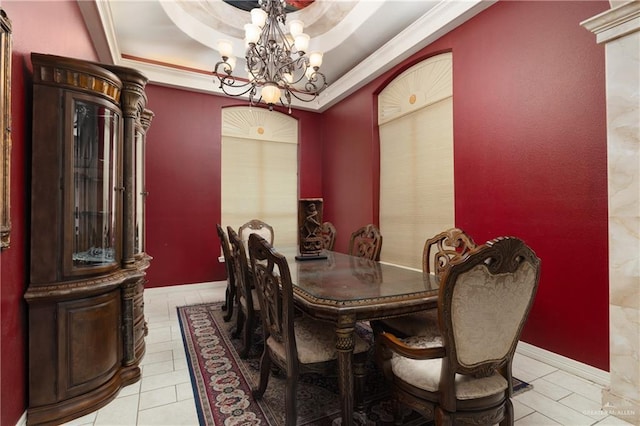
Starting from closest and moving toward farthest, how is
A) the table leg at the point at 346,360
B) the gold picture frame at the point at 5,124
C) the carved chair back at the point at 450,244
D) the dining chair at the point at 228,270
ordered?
the gold picture frame at the point at 5,124 < the table leg at the point at 346,360 < the carved chair back at the point at 450,244 < the dining chair at the point at 228,270

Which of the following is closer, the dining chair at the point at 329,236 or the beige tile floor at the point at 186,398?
the beige tile floor at the point at 186,398

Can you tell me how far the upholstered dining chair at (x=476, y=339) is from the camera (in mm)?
1139

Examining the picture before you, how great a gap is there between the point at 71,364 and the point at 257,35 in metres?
2.62

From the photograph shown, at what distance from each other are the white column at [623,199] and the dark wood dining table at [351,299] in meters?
1.16

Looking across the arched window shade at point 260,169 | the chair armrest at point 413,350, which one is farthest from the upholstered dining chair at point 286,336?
the arched window shade at point 260,169

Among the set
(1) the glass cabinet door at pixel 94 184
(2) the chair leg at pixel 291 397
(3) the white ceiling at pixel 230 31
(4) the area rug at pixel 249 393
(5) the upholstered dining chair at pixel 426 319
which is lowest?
(4) the area rug at pixel 249 393

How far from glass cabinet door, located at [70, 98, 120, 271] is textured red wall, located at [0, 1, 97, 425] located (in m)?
0.22

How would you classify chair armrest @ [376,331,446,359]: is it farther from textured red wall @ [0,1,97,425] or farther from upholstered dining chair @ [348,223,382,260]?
textured red wall @ [0,1,97,425]

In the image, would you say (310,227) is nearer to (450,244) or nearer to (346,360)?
(450,244)

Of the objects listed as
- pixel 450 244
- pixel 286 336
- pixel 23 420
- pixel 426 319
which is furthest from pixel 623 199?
pixel 23 420

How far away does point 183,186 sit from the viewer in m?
4.66

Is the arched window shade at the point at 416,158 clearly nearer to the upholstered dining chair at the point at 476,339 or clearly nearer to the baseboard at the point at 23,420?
the upholstered dining chair at the point at 476,339

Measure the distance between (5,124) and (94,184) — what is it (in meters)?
0.65

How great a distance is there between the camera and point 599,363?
2.12 meters
